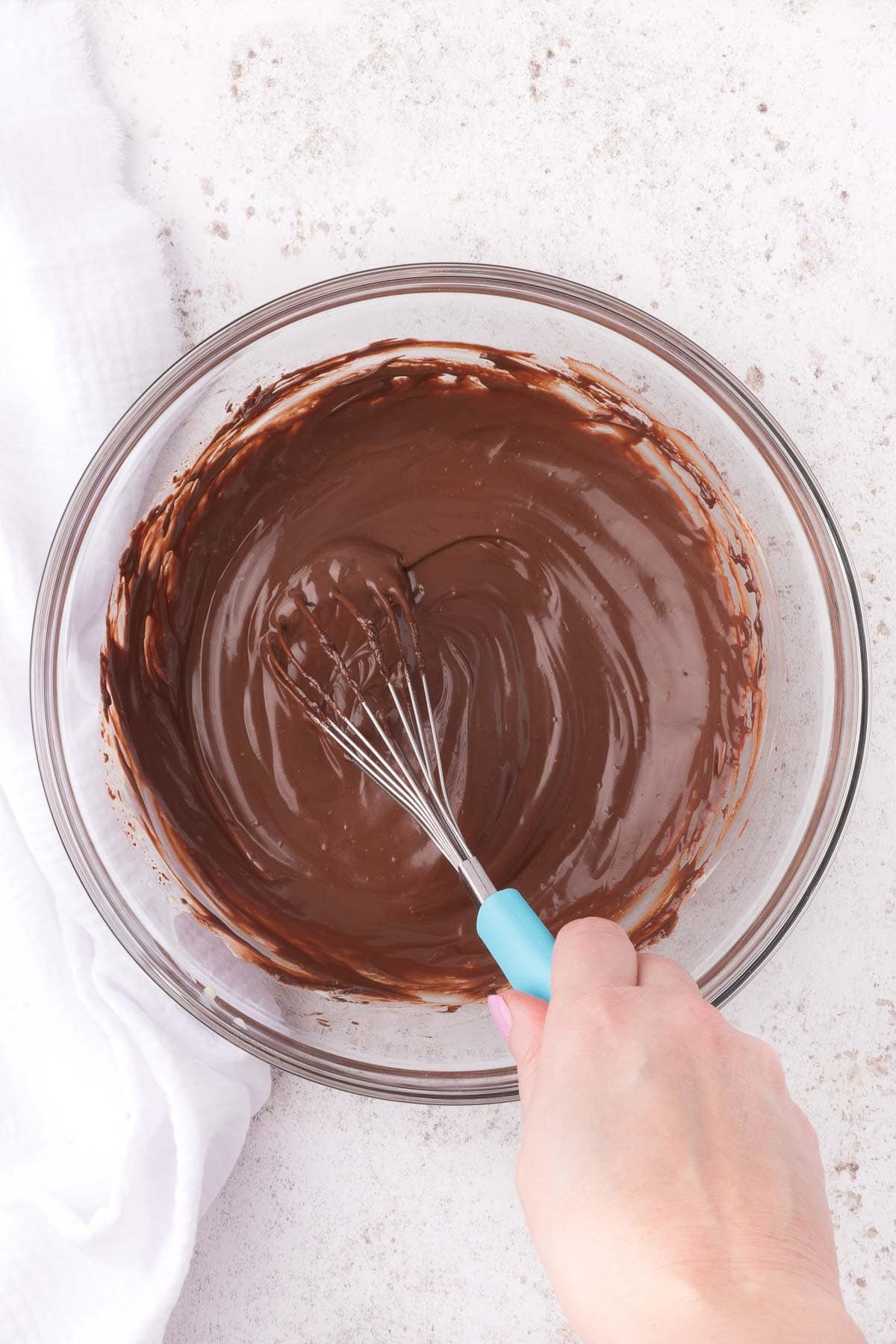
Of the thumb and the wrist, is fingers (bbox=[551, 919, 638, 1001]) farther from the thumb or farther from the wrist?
the wrist

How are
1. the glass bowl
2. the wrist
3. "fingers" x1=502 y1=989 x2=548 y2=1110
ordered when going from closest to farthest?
the wrist, "fingers" x1=502 y1=989 x2=548 y2=1110, the glass bowl

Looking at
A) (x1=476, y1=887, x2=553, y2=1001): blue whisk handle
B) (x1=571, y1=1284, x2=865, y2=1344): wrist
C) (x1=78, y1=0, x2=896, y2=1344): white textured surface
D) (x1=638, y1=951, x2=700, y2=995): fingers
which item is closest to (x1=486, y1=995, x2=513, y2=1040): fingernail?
(x1=476, y1=887, x2=553, y2=1001): blue whisk handle

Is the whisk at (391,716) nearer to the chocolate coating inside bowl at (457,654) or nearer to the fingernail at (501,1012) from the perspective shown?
the chocolate coating inside bowl at (457,654)

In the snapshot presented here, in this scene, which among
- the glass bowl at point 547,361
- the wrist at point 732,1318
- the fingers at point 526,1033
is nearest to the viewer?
the wrist at point 732,1318

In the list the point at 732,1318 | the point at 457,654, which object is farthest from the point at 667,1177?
the point at 457,654

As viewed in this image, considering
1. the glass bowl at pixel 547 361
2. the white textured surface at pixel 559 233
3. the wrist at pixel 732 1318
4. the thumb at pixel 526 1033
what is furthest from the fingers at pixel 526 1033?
the white textured surface at pixel 559 233

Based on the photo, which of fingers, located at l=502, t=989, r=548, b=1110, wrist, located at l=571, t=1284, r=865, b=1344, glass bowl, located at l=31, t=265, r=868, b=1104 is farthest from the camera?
glass bowl, located at l=31, t=265, r=868, b=1104

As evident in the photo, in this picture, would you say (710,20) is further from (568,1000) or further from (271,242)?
(568,1000)

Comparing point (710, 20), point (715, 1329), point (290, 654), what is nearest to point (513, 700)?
point (290, 654)

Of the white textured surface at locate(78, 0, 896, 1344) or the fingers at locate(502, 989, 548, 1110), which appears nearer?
the fingers at locate(502, 989, 548, 1110)
